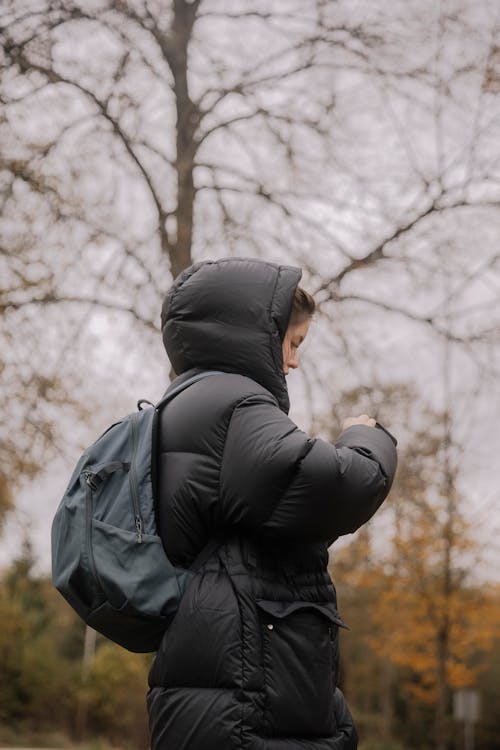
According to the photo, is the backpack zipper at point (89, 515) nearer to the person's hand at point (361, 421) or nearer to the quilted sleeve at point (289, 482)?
the quilted sleeve at point (289, 482)

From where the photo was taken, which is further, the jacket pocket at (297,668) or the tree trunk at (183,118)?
the tree trunk at (183,118)

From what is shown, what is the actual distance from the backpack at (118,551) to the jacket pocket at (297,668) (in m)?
0.21

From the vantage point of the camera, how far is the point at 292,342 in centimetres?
233

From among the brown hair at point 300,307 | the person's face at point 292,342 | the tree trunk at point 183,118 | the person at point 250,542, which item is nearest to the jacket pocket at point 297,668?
the person at point 250,542

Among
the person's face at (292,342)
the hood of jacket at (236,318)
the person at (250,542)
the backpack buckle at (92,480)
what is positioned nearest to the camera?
the person at (250,542)

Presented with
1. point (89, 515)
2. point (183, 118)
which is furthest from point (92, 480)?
point (183, 118)

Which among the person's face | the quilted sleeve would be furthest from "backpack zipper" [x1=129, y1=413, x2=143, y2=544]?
the person's face

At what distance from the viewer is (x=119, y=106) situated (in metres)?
6.82

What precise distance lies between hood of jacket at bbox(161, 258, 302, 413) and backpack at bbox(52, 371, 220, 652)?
0.22 meters

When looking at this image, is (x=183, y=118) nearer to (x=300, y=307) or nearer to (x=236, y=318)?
(x=300, y=307)

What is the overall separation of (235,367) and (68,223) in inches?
198

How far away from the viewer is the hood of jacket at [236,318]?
2166mm

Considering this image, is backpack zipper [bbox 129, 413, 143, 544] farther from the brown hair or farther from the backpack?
the brown hair

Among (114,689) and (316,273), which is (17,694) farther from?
(316,273)
